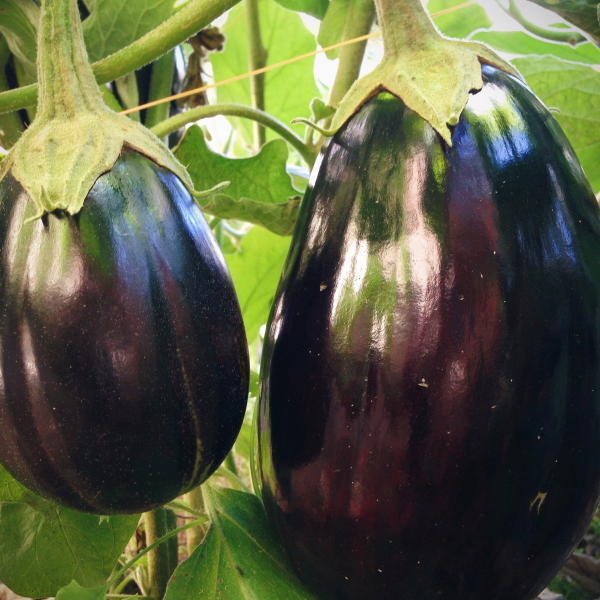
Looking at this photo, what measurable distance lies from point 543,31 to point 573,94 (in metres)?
0.08

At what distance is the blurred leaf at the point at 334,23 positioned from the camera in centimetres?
95

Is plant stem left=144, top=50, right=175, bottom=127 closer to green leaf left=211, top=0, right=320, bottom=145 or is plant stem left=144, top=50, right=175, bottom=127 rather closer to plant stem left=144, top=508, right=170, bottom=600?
green leaf left=211, top=0, right=320, bottom=145

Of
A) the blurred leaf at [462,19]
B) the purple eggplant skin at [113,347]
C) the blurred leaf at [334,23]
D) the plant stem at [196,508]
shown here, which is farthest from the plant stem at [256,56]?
the purple eggplant skin at [113,347]

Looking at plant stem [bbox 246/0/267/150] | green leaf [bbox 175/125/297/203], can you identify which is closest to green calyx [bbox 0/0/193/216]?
green leaf [bbox 175/125/297/203]

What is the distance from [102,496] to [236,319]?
15 cm

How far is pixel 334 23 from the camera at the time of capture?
98 centimetres

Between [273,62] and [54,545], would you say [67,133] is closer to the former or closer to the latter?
[54,545]

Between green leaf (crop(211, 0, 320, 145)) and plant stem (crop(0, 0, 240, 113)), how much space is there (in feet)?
1.71

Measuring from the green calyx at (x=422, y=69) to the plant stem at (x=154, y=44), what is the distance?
138 millimetres

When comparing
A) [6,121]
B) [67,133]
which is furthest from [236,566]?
[6,121]

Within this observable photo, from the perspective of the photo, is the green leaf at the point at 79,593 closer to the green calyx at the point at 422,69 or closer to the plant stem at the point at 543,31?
the green calyx at the point at 422,69

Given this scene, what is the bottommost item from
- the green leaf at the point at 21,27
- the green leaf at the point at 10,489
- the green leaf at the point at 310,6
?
the green leaf at the point at 10,489

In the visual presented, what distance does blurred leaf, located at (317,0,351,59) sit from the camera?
0.95m

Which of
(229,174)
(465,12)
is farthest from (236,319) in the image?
(465,12)
